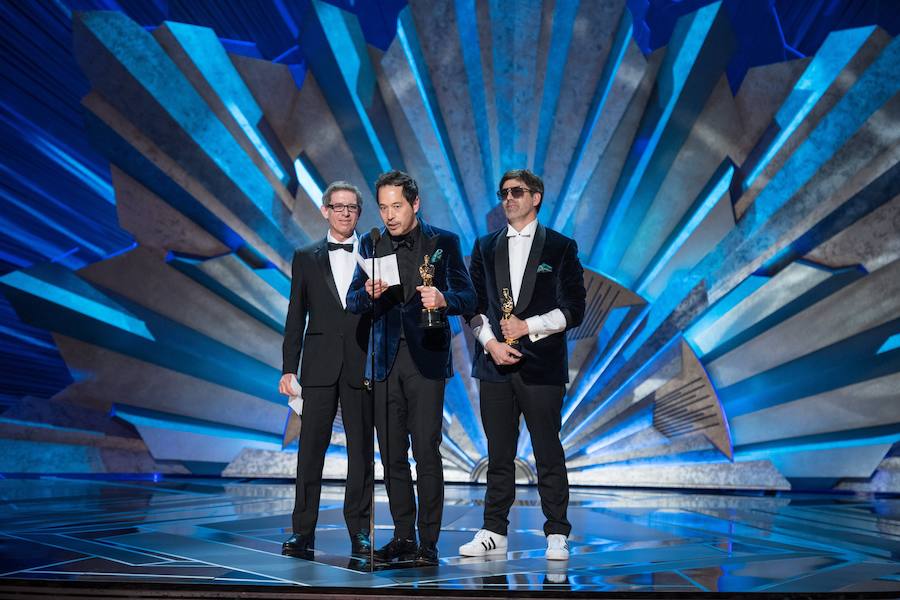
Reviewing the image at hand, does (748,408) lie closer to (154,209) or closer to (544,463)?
(544,463)

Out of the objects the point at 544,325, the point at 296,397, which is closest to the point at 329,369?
the point at 296,397

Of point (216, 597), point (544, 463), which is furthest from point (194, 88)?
point (216, 597)

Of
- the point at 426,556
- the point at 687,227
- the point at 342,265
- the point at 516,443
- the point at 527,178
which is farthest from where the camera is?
the point at 687,227

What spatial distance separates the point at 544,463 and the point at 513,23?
412 cm

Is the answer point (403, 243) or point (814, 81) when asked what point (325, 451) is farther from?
point (814, 81)

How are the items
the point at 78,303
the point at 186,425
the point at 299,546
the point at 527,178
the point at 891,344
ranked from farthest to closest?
the point at 186,425 → the point at 78,303 → the point at 891,344 → the point at 527,178 → the point at 299,546

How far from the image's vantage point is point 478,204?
18.8 ft

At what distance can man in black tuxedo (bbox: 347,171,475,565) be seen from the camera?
2.36 meters

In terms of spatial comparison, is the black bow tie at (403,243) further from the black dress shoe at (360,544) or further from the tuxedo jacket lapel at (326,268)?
the black dress shoe at (360,544)

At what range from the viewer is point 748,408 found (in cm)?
514

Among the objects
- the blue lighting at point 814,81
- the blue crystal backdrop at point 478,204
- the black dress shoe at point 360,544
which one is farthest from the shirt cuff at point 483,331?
the blue lighting at point 814,81

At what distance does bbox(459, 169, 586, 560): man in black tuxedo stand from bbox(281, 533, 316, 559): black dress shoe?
0.53 meters

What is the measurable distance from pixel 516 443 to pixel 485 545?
13.1 inches

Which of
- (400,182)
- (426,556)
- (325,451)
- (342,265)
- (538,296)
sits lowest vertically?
(426,556)
